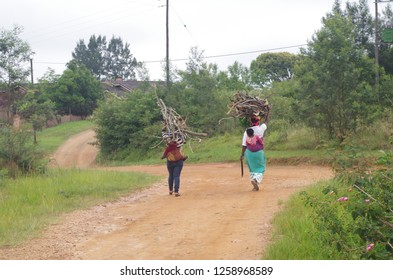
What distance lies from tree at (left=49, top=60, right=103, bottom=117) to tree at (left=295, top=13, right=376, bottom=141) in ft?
113

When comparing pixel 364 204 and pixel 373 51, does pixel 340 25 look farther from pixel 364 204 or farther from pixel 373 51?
pixel 364 204

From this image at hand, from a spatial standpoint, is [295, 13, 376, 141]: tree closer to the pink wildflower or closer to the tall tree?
the pink wildflower

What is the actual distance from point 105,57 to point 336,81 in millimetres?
82838

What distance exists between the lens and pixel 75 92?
53.5m

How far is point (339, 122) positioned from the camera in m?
20.2

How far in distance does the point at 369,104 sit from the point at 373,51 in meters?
11.4

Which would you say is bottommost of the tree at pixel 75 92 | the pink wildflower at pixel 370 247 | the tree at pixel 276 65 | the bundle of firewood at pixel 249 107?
the pink wildflower at pixel 370 247

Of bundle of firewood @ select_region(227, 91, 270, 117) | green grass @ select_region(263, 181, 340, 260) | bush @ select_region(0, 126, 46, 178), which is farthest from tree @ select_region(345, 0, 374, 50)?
green grass @ select_region(263, 181, 340, 260)

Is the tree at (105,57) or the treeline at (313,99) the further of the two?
the tree at (105,57)

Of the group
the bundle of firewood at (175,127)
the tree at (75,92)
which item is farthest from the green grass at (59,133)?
the bundle of firewood at (175,127)

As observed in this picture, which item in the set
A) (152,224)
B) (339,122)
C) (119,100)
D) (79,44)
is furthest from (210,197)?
(79,44)

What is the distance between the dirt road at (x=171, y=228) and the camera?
22.4 ft

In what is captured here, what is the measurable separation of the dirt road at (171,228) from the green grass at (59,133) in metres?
27.5

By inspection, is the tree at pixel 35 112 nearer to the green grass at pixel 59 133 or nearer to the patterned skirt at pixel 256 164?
the green grass at pixel 59 133
